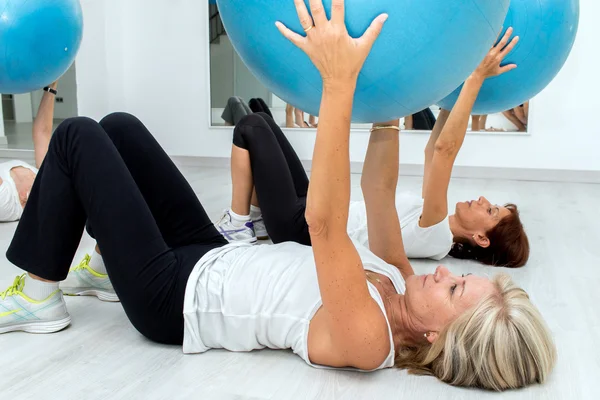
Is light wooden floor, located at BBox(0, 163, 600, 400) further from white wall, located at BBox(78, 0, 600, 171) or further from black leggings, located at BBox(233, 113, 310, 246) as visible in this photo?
white wall, located at BBox(78, 0, 600, 171)

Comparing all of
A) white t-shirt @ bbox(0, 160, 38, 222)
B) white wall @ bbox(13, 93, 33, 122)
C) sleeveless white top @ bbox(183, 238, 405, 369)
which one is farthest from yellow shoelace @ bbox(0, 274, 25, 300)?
white wall @ bbox(13, 93, 33, 122)

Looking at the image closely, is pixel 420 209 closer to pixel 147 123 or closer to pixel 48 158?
pixel 48 158

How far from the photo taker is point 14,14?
7.92ft

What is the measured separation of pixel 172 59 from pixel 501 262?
4.06 meters

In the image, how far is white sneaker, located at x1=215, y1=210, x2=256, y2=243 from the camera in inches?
105

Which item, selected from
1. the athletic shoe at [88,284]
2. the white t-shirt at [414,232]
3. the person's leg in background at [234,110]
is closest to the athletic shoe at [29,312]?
the athletic shoe at [88,284]

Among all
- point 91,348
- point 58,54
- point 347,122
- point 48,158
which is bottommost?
point 91,348

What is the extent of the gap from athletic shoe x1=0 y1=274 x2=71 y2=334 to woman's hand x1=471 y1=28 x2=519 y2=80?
1374 mm

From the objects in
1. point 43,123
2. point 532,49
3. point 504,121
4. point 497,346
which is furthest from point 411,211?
point 504,121

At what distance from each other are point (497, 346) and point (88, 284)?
51.7 inches

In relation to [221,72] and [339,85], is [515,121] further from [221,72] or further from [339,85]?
[339,85]

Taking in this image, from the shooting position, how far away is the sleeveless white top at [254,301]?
1.42m

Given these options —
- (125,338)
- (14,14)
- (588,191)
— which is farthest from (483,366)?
(588,191)

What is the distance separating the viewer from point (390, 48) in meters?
1.09
